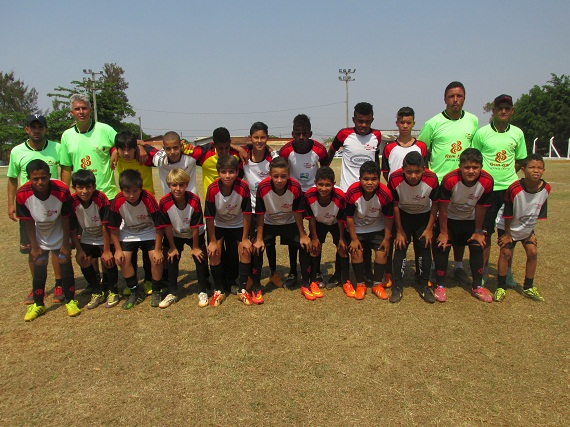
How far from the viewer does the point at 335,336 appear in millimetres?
3689

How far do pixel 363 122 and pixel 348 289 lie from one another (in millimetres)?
2026

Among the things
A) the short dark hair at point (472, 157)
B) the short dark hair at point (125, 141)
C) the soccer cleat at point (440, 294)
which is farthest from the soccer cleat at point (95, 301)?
the short dark hair at point (472, 157)

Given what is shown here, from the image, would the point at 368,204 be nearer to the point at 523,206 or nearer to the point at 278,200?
the point at 278,200

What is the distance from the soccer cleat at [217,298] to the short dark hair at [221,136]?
1.78 meters

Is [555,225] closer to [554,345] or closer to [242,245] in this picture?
[554,345]

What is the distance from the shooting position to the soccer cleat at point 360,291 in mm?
4602

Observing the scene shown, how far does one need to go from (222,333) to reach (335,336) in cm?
107

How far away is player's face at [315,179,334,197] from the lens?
4.43 meters

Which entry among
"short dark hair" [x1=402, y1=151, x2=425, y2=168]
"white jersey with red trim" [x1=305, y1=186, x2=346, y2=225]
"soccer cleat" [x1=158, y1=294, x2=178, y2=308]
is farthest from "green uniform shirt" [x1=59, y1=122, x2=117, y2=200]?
"short dark hair" [x1=402, y1=151, x2=425, y2=168]

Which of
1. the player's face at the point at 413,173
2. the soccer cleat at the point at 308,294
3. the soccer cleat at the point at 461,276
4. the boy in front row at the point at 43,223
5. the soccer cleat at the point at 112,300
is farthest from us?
the soccer cleat at the point at 461,276

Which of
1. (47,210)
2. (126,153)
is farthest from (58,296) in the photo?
(126,153)

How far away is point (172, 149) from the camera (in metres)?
4.62

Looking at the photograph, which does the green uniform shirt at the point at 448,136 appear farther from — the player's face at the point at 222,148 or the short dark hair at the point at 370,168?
the player's face at the point at 222,148

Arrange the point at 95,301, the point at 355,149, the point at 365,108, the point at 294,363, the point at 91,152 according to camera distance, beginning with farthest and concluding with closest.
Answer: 1. the point at 355,149
2. the point at 365,108
3. the point at 91,152
4. the point at 95,301
5. the point at 294,363
